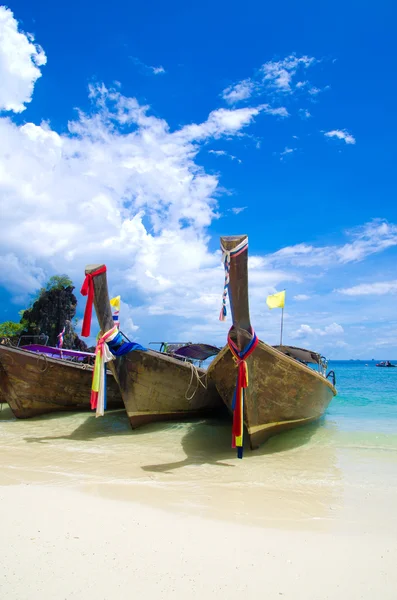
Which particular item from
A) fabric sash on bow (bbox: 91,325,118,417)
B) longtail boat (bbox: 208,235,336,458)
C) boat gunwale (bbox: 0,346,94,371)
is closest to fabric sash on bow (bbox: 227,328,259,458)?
longtail boat (bbox: 208,235,336,458)

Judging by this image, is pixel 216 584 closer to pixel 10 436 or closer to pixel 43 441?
pixel 43 441

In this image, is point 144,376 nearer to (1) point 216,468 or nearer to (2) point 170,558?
(1) point 216,468

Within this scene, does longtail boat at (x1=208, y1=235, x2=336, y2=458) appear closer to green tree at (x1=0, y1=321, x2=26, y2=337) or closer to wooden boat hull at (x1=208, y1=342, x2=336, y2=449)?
wooden boat hull at (x1=208, y1=342, x2=336, y2=449)

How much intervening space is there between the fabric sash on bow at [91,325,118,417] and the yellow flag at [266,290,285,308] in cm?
422

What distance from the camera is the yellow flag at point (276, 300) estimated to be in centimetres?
1042

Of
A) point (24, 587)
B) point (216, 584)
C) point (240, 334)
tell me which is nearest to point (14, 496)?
point (24, 587)

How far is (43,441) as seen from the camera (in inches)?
317

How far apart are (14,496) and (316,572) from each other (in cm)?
319

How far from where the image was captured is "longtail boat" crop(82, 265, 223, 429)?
8039mm

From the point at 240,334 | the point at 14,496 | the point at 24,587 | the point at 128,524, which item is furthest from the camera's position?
the point at 240,334

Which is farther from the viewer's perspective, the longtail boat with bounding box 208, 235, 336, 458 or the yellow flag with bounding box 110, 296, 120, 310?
the yellow flag with bounding box 110, 296, 120, 310

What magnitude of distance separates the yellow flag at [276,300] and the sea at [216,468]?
10.2 ft

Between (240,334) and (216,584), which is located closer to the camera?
(216,584)

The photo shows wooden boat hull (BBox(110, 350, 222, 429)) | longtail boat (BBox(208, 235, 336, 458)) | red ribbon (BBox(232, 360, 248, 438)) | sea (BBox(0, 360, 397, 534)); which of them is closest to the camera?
sea (BBox(0, 360, 397, 534))
